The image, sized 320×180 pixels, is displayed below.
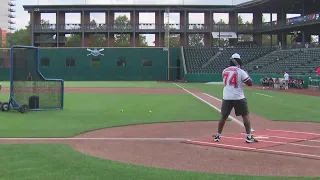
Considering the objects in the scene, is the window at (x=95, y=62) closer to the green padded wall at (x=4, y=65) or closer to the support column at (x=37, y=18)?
the green padded wall at (x=4, y=65)

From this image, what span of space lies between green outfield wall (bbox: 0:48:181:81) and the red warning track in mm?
54470

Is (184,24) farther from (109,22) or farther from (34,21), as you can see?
(34,21)

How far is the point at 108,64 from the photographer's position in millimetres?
65750

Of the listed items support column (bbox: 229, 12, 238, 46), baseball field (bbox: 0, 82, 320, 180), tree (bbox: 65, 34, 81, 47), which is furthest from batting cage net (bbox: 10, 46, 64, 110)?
tree (bbox: 65, 34, 81, 47)

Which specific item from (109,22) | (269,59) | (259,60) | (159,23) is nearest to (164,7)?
(159,23)

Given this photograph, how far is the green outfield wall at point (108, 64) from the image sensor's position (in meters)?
65.3

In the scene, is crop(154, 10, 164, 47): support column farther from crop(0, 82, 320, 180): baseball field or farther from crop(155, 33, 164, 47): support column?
crop(0, 82, 320, 180): baseball field

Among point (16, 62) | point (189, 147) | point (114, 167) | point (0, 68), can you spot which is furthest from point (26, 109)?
point (0, 68)

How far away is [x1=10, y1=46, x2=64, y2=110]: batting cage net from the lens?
17719 millimetres

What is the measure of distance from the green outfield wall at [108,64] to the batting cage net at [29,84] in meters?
46.1

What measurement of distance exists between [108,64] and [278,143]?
2268 inches

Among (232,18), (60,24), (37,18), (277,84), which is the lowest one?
(277,84)

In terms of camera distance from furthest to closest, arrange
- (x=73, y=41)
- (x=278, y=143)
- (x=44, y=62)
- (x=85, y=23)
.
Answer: (x=73, y=41) → (x=85, y=23) → (x=44, y=62) → (x=278, y=143)

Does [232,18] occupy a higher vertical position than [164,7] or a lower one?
lower
